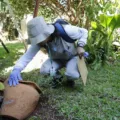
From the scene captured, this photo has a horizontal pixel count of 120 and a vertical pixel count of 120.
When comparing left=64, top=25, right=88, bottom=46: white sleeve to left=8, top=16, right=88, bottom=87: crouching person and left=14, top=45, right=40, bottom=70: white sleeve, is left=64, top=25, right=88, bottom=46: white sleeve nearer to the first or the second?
left=8, top=16, right=88, bottom=87: crouching person

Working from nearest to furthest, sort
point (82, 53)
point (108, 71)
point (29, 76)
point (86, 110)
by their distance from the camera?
point (86, 110) < point (82, 53) < point (29, 76) < point (108, 71)

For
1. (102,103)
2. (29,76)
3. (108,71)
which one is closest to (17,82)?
(102,103)

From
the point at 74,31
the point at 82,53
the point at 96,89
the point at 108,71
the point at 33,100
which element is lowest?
the point at 108,71

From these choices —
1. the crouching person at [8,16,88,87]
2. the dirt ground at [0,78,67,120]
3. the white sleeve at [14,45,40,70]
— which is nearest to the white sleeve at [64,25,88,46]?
the crouching person at [8,16,88,87]

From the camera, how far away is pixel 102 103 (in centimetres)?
284

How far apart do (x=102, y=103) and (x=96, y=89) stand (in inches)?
19.0

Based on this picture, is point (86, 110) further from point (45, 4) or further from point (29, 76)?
point (45, 4)

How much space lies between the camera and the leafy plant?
484cm

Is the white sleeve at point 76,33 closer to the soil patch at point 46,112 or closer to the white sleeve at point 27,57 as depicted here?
the white sleeve at point 27,57

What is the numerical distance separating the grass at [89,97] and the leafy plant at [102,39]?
0.75 metres

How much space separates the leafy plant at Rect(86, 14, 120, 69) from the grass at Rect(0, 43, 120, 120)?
753 mm

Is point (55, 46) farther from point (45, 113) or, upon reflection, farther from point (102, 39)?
point (102, 39)

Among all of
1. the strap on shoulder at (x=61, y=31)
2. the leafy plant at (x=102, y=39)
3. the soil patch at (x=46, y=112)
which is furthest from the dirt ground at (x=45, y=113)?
the leafy plant at (x=102, y=39)

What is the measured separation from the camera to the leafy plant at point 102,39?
191 inches
